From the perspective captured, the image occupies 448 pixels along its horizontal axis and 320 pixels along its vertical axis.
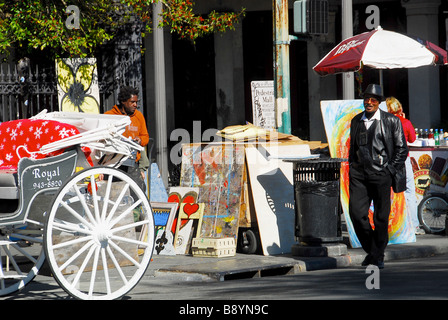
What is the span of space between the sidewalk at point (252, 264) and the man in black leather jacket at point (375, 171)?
1.74 feet

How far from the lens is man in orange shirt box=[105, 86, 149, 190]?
1081cm

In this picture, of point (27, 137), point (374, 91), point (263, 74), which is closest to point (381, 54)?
point (374, 91)

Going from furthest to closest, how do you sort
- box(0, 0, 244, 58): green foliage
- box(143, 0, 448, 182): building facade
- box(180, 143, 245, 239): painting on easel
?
box(143, 0, 448, 182): building facade → box(0, 0, 244, 58): green foliage → box(180, 143, 245, 239): painting on easel

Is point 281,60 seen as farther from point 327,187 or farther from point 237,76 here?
point 237,76

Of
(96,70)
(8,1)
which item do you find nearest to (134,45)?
(96,70)

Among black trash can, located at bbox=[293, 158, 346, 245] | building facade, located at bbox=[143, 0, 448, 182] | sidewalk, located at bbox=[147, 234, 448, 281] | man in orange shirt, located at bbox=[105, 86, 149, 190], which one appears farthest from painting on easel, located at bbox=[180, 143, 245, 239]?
building facade, located at bbox=[143, 0, 448, 182]

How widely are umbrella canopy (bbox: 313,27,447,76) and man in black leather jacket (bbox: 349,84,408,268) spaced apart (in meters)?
3.08

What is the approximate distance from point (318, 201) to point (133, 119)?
262cm

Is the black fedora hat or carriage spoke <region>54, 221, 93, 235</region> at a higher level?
the black fedora hat

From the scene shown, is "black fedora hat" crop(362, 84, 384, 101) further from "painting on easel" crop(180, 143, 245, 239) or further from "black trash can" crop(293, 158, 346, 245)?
"painting on easel" crop(180, 143, 245, 239)

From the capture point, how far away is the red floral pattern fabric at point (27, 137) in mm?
7595

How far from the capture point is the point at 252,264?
9.50m

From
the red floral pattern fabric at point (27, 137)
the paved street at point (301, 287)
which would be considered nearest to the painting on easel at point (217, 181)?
the paved street at point (301, 287)

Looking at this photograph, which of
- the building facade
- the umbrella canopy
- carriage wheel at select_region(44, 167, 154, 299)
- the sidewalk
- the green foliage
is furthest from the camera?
the building facade
